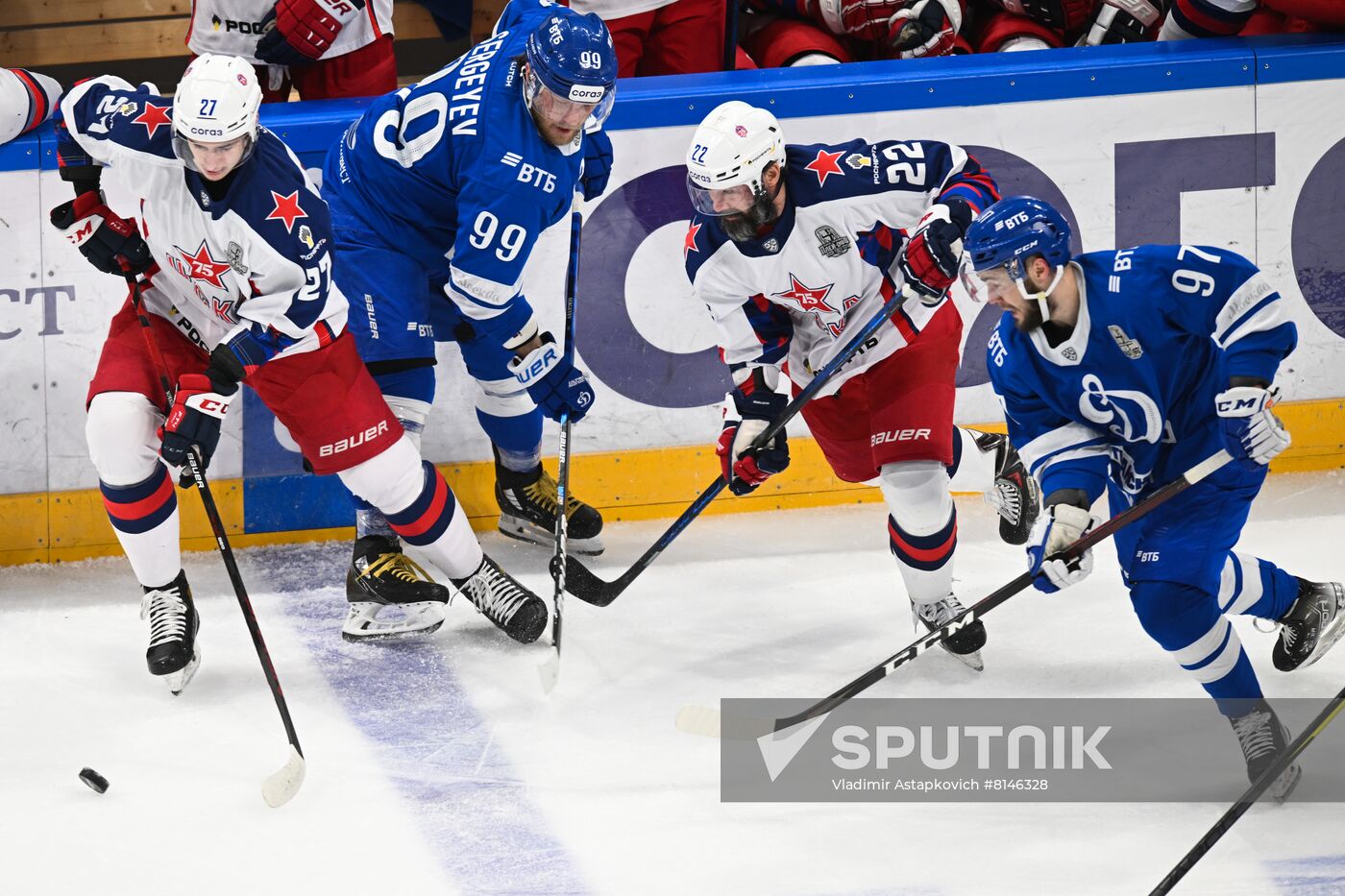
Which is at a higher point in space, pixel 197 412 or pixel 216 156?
pixel 216 156

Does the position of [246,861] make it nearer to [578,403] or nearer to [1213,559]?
[578,403]

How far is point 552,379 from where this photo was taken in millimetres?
3959

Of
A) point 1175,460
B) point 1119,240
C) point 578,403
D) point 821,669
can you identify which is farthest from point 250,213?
point 1119,240

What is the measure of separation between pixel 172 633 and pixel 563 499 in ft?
3.05

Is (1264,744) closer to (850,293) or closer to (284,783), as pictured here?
(850,293)

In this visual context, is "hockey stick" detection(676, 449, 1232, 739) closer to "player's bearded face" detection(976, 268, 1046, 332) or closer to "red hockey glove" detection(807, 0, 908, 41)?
"player's bearded face" detection(976, 268, 1046, 332)

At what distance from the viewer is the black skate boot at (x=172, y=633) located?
140 inches

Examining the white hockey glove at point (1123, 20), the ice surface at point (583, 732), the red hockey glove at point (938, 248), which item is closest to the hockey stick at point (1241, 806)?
the ice surface at point (583, 732)

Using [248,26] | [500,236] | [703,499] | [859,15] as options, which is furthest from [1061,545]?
[248,26]

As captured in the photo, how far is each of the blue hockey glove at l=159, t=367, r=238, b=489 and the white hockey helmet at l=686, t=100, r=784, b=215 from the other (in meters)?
1.04

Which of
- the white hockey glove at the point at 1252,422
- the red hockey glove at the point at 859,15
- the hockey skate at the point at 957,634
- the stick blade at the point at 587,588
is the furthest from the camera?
the red hockey glove at the point at 859,15

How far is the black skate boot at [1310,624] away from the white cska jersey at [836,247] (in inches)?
38.0

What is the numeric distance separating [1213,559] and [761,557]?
1525mm

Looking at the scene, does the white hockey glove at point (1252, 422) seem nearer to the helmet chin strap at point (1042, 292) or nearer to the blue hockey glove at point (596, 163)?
the helmet chin strap at point (1042, 292)
